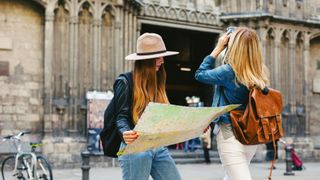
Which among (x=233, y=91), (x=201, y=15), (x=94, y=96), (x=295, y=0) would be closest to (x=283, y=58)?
(x=295, y=0)

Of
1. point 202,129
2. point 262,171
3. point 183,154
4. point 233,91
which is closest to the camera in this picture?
point 202,129

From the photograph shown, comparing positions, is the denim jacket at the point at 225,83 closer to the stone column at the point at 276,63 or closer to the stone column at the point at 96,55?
the stone column at the point at 96,55

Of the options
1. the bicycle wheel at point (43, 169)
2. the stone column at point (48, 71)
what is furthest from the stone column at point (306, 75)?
the bicycle wheel at point (43, 169)

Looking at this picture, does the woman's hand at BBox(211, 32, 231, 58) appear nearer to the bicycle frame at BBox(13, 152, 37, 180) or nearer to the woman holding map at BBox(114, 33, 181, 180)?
the woman holding map at BBox(114, 33, 181, 180)

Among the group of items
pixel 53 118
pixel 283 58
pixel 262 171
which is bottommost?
pixel 262 171

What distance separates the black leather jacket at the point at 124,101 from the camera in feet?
13.1

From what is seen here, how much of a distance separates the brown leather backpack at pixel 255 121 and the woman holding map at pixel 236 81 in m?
0.07

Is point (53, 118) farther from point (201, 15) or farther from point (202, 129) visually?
point (202, 129)

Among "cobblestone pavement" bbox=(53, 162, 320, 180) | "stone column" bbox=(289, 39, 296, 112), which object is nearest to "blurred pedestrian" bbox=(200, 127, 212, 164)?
"cobblestone pavement" bbox=(53, 162, 320, 180)

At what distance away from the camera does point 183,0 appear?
1955 cm

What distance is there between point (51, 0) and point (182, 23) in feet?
17.7

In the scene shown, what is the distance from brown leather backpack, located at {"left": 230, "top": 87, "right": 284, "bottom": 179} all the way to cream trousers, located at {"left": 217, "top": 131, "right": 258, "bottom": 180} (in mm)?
63

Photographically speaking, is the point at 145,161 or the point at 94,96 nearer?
the point at 145,161

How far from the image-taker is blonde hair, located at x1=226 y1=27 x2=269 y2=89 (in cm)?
423
